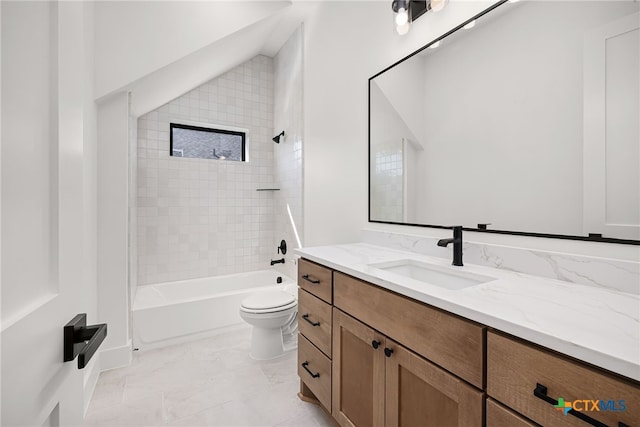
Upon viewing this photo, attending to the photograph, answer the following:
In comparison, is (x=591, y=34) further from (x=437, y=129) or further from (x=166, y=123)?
(x=166, y=123)

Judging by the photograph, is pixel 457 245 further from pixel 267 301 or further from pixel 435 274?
pixel 267 301

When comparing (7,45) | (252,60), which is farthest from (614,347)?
(252,60)

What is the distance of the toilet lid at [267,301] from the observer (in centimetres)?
215

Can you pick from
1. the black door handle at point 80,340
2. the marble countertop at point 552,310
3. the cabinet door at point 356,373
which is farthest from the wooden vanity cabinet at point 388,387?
the black door handle at point 80,340

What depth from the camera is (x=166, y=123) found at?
308cm

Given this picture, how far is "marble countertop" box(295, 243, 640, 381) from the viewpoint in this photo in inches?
22.6

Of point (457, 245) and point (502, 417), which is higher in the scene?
point (457, 245)

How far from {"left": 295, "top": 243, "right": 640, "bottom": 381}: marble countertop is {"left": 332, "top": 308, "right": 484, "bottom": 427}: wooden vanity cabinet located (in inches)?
8.2

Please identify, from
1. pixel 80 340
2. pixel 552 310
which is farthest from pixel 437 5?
pixel 80 340

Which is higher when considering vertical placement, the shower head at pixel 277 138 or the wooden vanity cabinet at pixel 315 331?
the shower head at pixel 277 138

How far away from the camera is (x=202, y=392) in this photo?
182 centimetres

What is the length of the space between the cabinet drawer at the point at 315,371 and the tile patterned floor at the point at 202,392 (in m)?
0.20

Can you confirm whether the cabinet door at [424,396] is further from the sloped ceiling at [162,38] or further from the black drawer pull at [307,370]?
the sloped ceiling at [162,38]

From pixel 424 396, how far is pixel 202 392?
1.48 meters
